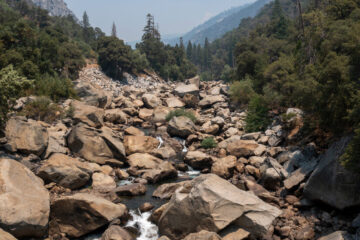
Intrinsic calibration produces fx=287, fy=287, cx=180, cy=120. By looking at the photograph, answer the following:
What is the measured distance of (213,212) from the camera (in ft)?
37.6

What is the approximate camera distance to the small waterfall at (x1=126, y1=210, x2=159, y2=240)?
12555mm

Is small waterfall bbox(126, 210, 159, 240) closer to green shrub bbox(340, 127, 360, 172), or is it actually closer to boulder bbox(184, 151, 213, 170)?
boulder bbox(184, 151, 213, 170)

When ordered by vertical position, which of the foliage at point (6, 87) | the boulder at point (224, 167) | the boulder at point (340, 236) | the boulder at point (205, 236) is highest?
the foliage at point (6, 87)

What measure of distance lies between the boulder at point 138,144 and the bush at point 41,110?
6.92 m

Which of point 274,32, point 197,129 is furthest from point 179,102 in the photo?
point 274,32

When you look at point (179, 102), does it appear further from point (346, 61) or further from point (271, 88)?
point (346, 61)

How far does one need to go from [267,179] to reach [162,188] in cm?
606

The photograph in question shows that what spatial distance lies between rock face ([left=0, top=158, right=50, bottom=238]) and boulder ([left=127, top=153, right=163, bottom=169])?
809cm

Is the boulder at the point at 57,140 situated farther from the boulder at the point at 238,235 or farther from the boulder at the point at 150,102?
the boulder at the point at 150,102

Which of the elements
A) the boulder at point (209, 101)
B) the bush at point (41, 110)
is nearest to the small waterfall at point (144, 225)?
the bush at point (41, 110)

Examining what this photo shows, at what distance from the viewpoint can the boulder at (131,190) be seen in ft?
53.1

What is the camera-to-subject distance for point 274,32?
2872 inches

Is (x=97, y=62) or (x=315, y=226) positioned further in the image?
(x=97, y=62)

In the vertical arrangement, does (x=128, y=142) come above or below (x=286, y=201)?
above
